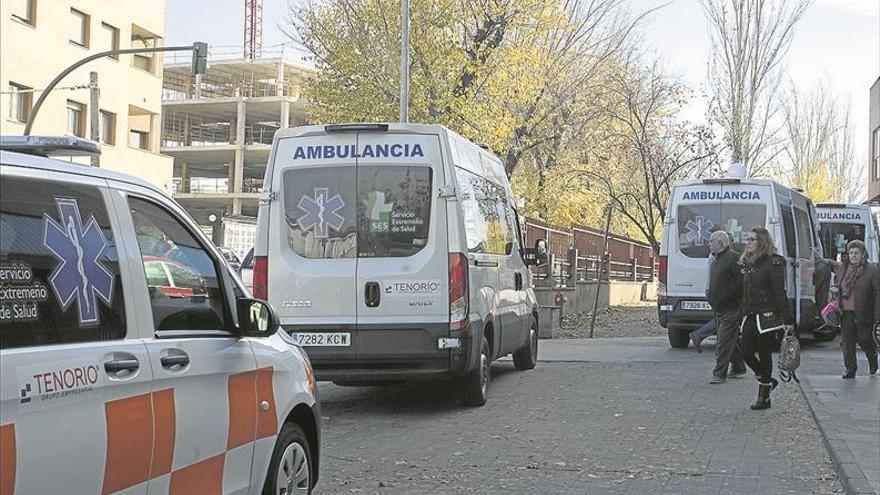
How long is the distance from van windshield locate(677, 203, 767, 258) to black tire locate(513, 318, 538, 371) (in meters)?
4.15

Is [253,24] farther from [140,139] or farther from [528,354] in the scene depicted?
[528,354]

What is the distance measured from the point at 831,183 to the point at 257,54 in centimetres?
4089

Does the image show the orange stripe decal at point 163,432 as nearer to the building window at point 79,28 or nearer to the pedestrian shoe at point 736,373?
the pedestrian shoe at point 736,373

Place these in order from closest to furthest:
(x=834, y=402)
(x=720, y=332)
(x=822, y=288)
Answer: (x=834, y=402), (x=720, y=332), (x=822, y=288)

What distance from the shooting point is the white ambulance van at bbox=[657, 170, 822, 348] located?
53.9ft

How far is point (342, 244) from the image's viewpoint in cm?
954

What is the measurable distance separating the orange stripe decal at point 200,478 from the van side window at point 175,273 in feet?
1.79

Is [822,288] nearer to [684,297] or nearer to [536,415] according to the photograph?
[684,297]

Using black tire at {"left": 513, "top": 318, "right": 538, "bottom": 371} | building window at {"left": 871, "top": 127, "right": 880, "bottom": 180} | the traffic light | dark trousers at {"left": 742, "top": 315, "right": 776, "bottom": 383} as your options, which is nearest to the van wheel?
dark trousers at {"left": 742, "top": 315, "right": 776, "bottom": 383}

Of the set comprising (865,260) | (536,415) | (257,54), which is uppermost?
(257,54)

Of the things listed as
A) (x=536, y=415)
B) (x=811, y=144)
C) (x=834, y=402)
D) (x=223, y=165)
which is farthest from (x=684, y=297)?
(x=223, y=165)

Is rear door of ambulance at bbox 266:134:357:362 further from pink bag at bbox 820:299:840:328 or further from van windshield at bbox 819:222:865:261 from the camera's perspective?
van windshield at bbox 819:222:865:261

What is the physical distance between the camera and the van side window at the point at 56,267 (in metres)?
3.14

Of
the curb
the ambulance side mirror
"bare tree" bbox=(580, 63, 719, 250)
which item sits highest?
"bare tree" bbox=(580, 63, 719, 250)
